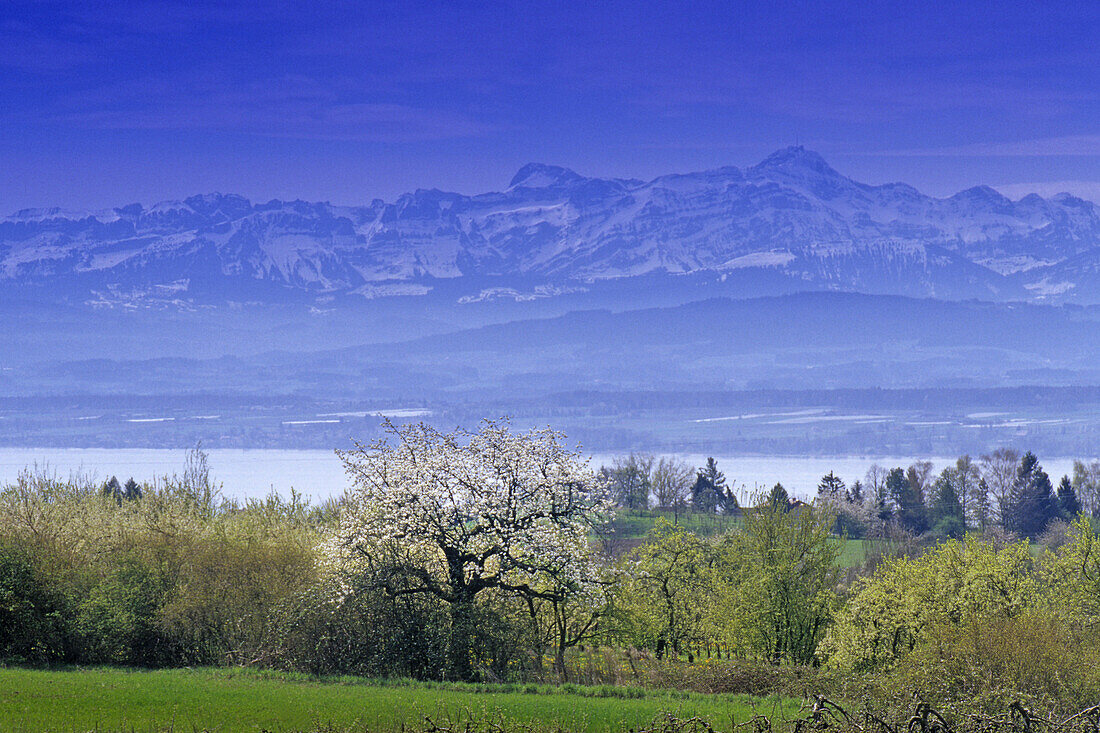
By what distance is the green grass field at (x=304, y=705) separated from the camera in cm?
2598

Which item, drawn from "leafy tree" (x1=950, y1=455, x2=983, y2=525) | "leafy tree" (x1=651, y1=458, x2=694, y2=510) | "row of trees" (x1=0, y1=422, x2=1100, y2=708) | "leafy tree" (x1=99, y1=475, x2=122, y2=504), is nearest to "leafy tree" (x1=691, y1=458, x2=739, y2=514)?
"leafy tree" (x1=651, y1=458, x2=694, y2=510)

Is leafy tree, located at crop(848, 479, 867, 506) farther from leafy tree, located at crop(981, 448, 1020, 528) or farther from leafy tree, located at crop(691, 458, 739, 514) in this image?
leafy tree, located at crop(691, 458, 739, 514)

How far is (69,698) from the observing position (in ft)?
92.4

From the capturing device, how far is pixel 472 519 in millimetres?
39344

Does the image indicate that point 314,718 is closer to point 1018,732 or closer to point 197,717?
point 197,717

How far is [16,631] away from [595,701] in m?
21.3

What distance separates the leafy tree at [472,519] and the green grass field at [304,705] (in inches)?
219

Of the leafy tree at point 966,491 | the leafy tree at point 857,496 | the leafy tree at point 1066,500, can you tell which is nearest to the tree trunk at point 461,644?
the leafy tree at point 966,491

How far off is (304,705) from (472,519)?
12079 millimetres

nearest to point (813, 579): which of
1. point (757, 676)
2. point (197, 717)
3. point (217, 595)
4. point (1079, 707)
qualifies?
point (757, 676)

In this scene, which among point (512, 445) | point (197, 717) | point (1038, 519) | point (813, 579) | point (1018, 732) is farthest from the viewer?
point (1038, 519)

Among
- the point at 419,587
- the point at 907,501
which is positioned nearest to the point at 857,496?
the point at 907,501

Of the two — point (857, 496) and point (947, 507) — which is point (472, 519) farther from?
point (857, 496)

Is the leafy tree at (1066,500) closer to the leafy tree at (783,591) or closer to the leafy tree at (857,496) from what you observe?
the leafy tree at (857,496)
